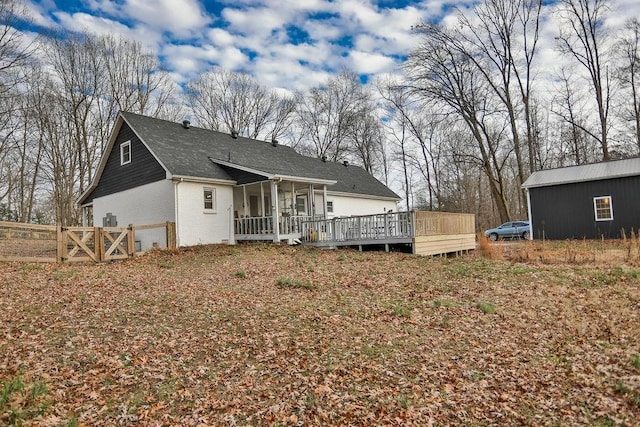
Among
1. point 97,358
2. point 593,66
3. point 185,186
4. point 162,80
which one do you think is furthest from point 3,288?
point 593,66

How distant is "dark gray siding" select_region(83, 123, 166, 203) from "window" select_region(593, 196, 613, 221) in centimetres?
2126

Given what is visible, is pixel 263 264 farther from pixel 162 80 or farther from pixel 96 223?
pixel 162 80

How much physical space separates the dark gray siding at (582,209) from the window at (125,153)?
71.2ft

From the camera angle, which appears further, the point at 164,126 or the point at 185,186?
the point at 164,126

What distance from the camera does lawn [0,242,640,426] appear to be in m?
3.93

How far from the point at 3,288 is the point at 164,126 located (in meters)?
13.5

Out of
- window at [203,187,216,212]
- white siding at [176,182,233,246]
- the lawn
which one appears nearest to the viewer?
the lawn

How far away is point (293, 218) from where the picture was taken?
58.6 feet

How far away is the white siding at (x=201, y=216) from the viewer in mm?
16359

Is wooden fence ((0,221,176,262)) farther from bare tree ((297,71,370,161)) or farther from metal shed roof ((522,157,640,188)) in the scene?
Answer: bare tree ((297,71,370,161))

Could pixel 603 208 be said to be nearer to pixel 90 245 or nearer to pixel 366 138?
pixel 90 245

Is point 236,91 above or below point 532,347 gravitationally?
above

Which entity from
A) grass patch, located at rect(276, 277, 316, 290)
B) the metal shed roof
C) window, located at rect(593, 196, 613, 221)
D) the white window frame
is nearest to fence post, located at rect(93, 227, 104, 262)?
the white window frame

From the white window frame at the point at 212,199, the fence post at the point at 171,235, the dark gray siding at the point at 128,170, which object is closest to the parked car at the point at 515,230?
the white window frame at the point at 212,199
